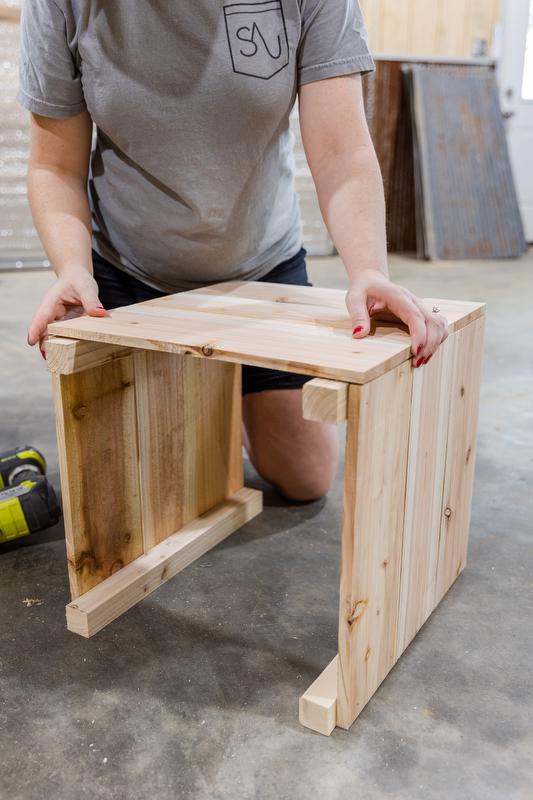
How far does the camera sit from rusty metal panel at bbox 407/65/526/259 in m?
4.45

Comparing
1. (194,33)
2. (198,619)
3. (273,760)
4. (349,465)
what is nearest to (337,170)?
(194,33)

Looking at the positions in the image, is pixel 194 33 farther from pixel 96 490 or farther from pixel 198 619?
pixel 198 619

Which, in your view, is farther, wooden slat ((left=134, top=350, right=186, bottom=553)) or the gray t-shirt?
wooden slat ((left=134, top=350, right=186, bottom=553))

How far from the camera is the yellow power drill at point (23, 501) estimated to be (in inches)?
56.0

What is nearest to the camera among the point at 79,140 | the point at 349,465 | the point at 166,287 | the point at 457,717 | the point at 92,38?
the point at 349,465

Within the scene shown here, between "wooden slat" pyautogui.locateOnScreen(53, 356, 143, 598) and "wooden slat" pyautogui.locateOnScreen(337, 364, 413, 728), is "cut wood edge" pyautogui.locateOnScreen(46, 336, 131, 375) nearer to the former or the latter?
"wooden slat" pyautogui.locateOnScreen(53, 356, 143, 598)

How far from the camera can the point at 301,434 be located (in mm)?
1625

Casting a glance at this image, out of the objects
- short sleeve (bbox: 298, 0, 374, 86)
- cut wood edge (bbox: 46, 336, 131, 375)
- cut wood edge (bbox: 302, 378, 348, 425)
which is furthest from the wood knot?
short sleeve (bbox: 298, 0, 374, 86)

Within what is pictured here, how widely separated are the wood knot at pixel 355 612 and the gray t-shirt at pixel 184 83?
70cm

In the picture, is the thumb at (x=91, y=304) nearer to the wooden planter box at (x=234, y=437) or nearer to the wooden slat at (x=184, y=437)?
the wooden planter box at (x=234, y=437)

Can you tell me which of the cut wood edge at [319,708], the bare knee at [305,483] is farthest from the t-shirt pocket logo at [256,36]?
the cut wood edge at [319,708]

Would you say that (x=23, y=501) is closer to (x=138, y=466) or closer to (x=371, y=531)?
(x=138, y=466)

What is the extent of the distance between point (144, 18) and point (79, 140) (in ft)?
0.74

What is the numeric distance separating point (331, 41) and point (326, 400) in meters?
0.66
